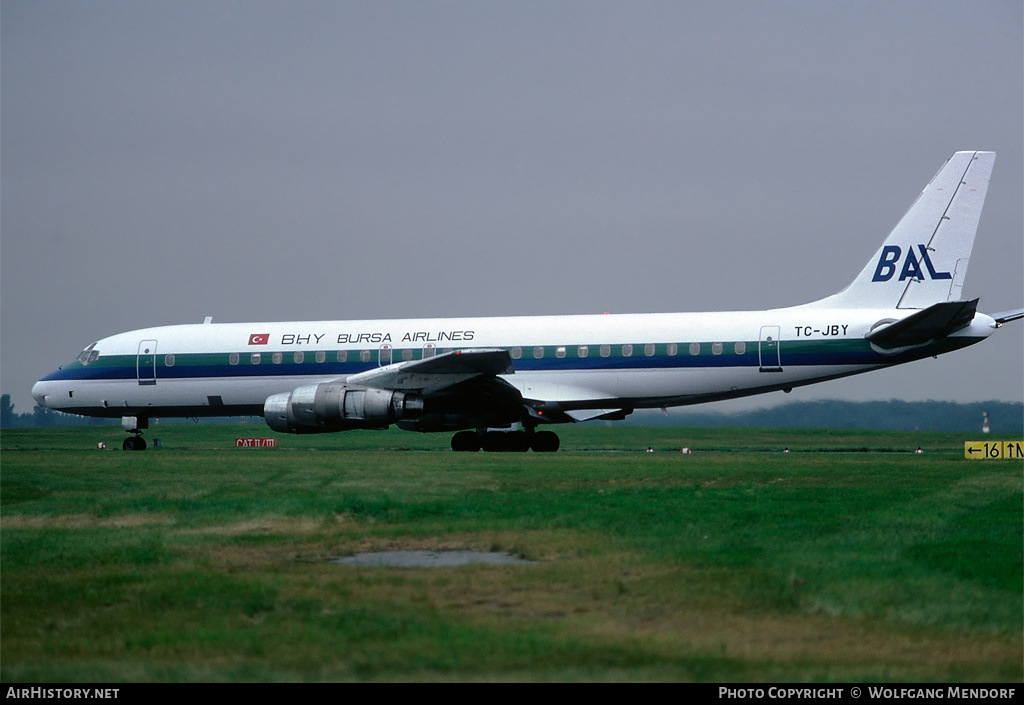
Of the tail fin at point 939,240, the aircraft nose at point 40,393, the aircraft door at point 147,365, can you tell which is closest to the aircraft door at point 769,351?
the tail fin at point 939,240

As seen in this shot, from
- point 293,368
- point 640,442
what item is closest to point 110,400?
point 293,368

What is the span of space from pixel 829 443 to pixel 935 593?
2905 centimetres

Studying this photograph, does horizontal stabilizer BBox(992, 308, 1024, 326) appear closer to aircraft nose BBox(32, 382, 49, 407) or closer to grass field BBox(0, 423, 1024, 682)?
grass field BBox(0, 423, 1024, 682)

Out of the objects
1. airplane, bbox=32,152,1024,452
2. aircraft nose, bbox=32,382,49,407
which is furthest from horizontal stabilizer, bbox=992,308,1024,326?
aircraft nose, bbox=32,382,49,407

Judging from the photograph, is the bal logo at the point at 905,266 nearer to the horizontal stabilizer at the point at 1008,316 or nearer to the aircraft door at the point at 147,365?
the horizontal stabilizer at the point at 1008,316

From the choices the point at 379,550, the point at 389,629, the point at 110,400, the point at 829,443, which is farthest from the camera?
the point at 829,443

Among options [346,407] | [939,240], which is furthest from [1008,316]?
[346,407]

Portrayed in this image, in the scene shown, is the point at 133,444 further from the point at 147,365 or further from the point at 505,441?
the point at 505,441

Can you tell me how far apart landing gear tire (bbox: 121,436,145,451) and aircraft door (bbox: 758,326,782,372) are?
17531 millimetres

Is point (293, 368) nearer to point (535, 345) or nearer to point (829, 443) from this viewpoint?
point (535, 345)

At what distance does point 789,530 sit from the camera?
11828 millimetres

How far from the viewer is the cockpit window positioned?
106 feet

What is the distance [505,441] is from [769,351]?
23.8 feet

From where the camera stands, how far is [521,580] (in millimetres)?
9367
